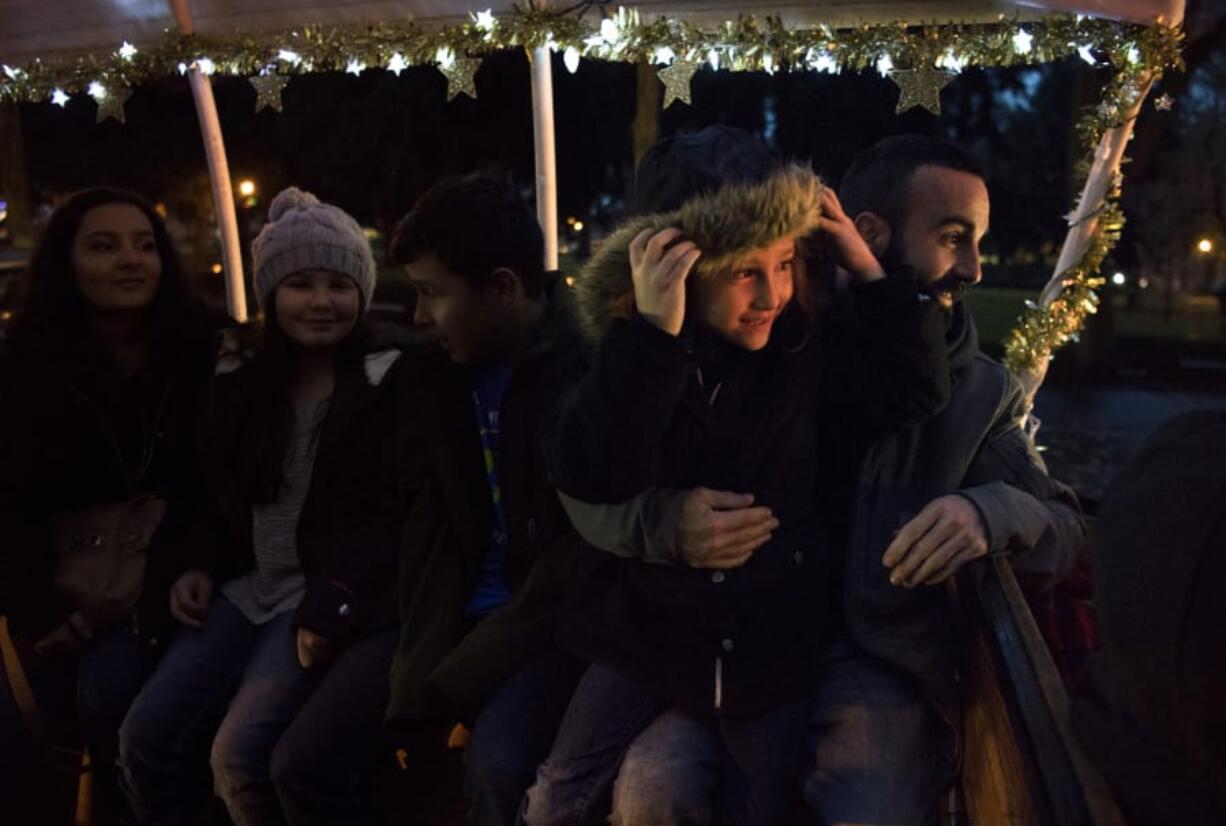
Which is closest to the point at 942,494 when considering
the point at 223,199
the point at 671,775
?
the point at 671,775

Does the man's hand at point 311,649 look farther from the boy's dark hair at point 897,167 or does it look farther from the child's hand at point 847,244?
the boy's dark hair at point 897,167

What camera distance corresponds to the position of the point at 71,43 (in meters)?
4.97

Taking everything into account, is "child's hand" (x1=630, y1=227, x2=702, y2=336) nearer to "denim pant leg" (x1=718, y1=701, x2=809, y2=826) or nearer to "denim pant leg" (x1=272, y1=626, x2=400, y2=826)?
"denim pant leg" (x1=718, y1=701, x2=809, y2=826)

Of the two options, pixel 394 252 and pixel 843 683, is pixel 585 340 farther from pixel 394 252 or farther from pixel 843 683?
pixel 843 683

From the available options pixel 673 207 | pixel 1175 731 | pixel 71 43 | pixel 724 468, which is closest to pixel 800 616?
pixel 724 468

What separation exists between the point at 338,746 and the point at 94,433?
121 centimetres

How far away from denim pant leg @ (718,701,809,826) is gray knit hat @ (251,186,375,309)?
1.65 metres

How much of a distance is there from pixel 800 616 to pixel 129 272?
2182 millimetres

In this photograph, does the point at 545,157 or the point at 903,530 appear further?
the point at 545,157

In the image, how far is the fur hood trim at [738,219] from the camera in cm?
190

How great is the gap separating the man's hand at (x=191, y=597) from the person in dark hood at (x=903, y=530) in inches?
48.8

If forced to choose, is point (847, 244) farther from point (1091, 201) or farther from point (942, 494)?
point (1091, 201)

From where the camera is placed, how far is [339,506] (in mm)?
2734

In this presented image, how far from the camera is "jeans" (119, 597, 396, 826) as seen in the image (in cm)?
241
